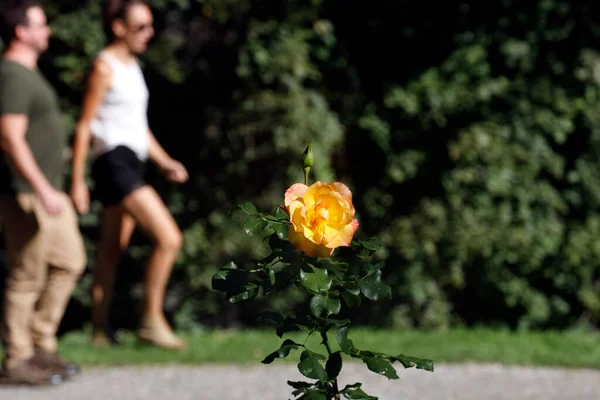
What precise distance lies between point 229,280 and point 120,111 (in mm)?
3414

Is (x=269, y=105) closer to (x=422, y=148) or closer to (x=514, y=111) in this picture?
(x=422, y=148)

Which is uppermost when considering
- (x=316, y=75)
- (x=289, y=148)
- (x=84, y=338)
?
(x=316, y=75)

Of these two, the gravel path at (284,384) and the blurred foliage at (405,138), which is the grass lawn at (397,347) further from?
the blurred foliage at (405,138)

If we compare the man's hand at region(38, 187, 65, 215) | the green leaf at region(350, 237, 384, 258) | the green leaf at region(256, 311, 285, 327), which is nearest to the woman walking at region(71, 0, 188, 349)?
the man's hand at region(38, 187, 65, 215)

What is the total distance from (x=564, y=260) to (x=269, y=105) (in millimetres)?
2226

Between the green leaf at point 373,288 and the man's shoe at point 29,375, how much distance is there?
3121mm

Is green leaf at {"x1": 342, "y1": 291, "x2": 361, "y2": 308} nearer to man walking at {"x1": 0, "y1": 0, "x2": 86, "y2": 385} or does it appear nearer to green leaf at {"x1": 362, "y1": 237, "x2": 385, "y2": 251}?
green leaf at {"x1": 362, "y1": 237, "x2": 385, "y2": 251}

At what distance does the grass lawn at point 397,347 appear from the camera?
17.5ft

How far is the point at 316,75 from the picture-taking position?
20.9ft

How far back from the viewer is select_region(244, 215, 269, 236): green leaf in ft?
6.59

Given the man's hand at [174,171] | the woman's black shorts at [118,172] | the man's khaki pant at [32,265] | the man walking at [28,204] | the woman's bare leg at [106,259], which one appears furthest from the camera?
the woman's bare leg at [106,259]

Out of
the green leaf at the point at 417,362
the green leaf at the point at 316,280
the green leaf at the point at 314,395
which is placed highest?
the green leaf at the point at 316,280

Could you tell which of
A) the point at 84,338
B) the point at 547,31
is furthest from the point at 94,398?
the point at 547,31

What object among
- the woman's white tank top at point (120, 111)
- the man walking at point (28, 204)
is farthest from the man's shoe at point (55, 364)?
the woman's white tank top at point (120, 111)
